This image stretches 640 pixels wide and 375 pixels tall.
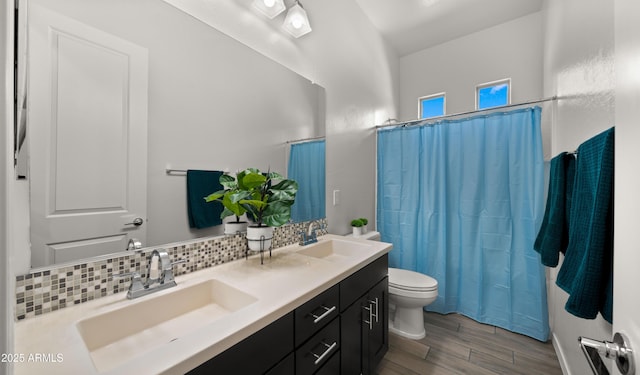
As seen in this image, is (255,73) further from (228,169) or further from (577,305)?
(577,305)

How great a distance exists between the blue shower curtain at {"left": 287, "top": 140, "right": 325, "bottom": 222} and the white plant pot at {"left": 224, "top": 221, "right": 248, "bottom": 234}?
0.45 metres

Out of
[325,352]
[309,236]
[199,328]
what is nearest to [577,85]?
[309,236]

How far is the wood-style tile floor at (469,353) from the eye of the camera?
1669 millimetres

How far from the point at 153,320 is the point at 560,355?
243 cm

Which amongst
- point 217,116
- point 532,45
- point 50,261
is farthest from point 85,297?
point 532,45

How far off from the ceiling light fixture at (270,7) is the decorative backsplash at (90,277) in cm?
131

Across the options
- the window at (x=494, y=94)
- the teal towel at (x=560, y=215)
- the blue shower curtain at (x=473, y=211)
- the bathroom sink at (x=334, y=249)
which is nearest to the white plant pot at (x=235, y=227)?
the bathroom sink at (x=334, y=249)

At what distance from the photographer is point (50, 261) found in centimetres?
84

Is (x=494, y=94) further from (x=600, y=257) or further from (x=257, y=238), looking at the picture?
(x=257, y=238)

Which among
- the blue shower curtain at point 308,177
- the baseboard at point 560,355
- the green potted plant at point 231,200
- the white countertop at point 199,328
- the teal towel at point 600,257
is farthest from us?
the blue shower curtain at point 308,177

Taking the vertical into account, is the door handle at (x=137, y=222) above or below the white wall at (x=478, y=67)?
below

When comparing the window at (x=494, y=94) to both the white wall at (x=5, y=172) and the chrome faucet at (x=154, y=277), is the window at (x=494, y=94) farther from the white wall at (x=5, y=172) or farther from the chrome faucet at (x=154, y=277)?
the white wall at (x=5, y=172)

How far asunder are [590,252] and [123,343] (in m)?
1.44

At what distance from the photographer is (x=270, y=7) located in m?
1.51
